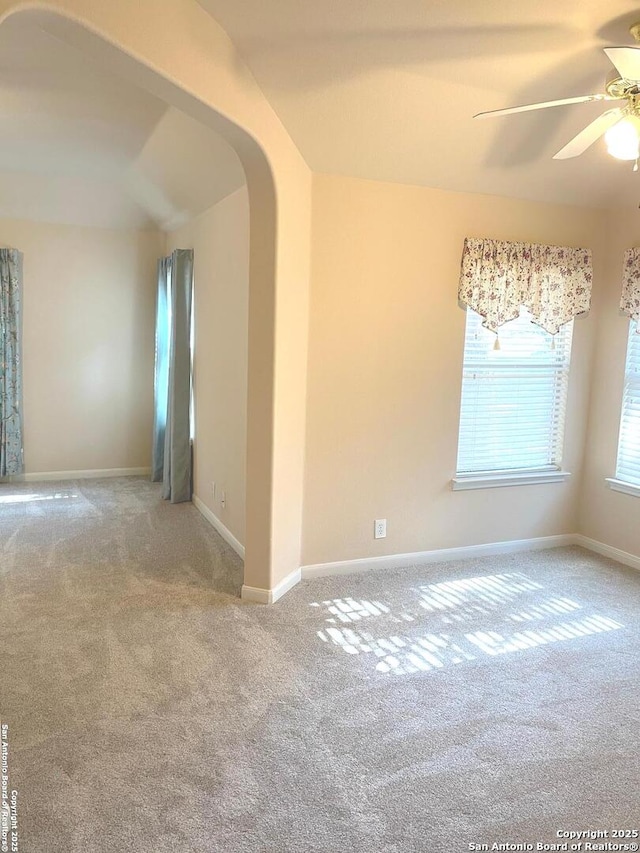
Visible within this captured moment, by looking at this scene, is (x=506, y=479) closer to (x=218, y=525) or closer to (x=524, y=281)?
(x=524, y=281)

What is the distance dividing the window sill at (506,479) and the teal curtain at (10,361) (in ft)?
13.4

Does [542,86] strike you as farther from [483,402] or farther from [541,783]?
[541,783]

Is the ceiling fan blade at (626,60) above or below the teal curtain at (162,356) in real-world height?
above

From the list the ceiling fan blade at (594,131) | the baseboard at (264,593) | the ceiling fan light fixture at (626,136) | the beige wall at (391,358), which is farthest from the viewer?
the beige wall at (391,358)

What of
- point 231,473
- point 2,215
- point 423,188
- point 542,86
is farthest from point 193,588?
point 2,215

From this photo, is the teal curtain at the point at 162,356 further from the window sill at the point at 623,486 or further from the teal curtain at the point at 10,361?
the window sill at the point at 623,486

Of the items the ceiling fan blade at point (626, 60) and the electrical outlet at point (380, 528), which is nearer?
the ceiling fan blade at point (626, 60)

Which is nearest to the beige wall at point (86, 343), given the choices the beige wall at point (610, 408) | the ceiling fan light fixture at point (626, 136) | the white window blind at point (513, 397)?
the white window blind at point (513, 397)

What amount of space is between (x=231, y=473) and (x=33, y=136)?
8.96 feet

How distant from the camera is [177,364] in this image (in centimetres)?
509

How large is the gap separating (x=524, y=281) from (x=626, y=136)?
1.82 metres

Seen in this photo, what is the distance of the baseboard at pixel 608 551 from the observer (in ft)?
13.6

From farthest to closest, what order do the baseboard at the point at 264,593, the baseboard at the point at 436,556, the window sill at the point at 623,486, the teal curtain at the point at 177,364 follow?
1. the teal curtain at the point at 177,364
2. the window sill at the point at 623,486
3. the baseboard at the point at 436,556
4. the baseboard at the point at 264,593

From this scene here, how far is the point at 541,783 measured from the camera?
209 centimetres
